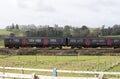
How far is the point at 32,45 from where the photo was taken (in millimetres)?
82250

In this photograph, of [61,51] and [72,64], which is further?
[61,51]

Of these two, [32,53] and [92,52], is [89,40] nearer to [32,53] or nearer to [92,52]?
[92,52]

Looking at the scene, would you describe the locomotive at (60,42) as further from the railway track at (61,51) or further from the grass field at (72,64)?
the grass field at (72,64)

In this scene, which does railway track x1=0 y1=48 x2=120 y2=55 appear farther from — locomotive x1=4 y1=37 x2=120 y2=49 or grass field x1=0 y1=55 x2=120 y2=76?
grass field x1=0 y1=55 x2=120 y2=76

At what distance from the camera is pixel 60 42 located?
262ft

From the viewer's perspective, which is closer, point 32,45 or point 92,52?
point 92,52

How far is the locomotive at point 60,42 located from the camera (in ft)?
254

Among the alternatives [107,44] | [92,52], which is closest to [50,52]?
[92,52]

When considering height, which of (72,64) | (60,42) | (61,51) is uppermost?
(60,42)

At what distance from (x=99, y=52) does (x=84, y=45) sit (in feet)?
27.8

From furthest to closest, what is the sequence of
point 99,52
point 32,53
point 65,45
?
→ point 65,45
point 32,53
point 99,52

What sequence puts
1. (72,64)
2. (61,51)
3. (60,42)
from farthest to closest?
(60,42) → (61,51) → (72,64)

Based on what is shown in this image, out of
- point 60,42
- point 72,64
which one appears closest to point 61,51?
point 60,42

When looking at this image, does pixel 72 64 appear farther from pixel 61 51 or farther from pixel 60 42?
pixel 60 42
